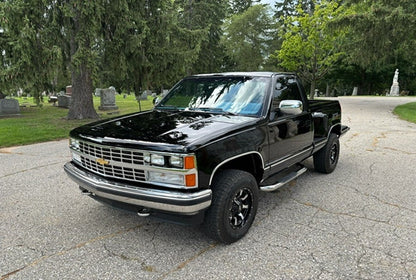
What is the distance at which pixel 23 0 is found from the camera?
10.8 meters

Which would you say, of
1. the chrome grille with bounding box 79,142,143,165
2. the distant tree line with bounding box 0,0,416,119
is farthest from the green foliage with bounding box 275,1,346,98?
the chrome grille with bounding box 79,142,143,165

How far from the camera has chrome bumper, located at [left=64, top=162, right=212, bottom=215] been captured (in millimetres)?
2523

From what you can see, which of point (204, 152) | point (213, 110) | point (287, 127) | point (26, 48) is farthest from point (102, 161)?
point (26, 48)

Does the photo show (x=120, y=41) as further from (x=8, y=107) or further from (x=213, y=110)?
(x=213, y=110)

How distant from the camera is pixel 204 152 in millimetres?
2617

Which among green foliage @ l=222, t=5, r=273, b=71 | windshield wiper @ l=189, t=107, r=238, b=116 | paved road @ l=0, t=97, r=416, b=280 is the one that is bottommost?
paved road @ l=0, t=97, r=416, b=280

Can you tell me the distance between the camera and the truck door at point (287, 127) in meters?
3.57

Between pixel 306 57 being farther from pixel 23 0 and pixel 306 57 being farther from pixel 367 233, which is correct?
pixel 367 233

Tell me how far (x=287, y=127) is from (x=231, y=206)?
1.49m

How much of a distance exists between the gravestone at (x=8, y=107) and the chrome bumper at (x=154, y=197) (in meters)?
15.3

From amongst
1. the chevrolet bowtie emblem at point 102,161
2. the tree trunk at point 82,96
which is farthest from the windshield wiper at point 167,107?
the tree trunk at point 82,96

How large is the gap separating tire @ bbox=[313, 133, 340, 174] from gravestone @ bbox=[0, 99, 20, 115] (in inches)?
624

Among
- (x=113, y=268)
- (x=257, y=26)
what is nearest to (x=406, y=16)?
(x=113, y=268)

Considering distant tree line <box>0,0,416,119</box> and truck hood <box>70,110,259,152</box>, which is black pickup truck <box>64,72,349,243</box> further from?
distant tree line <box>0,0,416,119</box>
